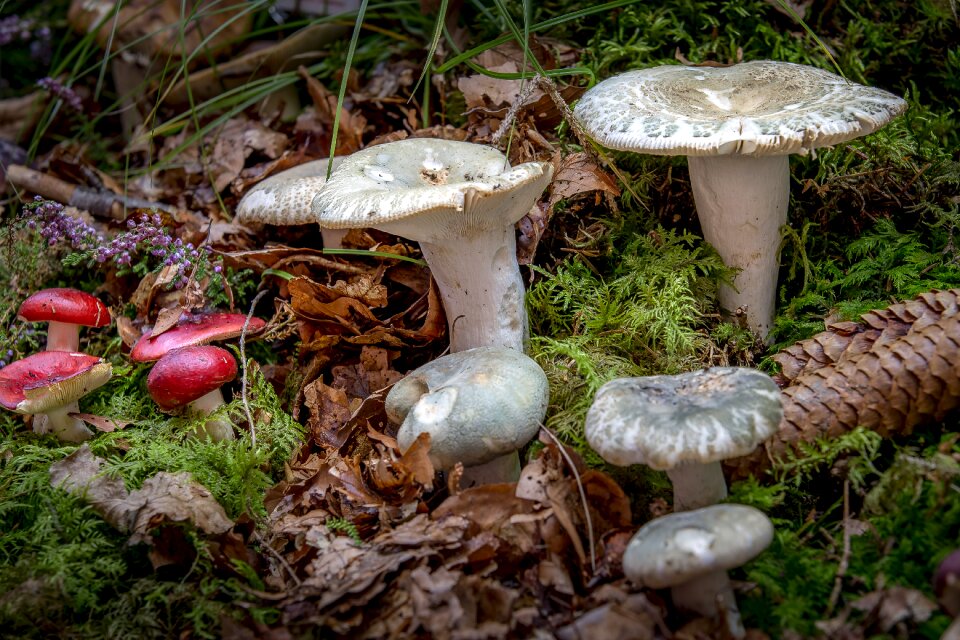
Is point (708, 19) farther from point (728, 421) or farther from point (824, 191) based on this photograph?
point (728, 421)

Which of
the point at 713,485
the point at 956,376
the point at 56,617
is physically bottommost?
the point at 56,617

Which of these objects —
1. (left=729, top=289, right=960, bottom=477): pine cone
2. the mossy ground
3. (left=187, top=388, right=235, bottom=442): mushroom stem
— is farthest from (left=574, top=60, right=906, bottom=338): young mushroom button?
(left=187, top=388, right=235, bottom=442): mushroom stem

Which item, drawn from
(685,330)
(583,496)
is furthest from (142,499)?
(685,330)

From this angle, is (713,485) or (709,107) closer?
(713,485)

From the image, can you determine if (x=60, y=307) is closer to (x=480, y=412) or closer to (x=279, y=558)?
(x=279, y=558)

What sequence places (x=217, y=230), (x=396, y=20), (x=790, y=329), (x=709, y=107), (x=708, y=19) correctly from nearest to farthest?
1. (x=709, y=107)
2. (x=790, y=329)
3. (x=708, y=19)
4. (x=217, y=230)
5. (x=396, y=20)

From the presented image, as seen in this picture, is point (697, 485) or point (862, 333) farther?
point (862, 333)

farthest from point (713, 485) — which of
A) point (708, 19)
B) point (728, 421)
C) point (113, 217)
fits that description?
point (113, 217)
